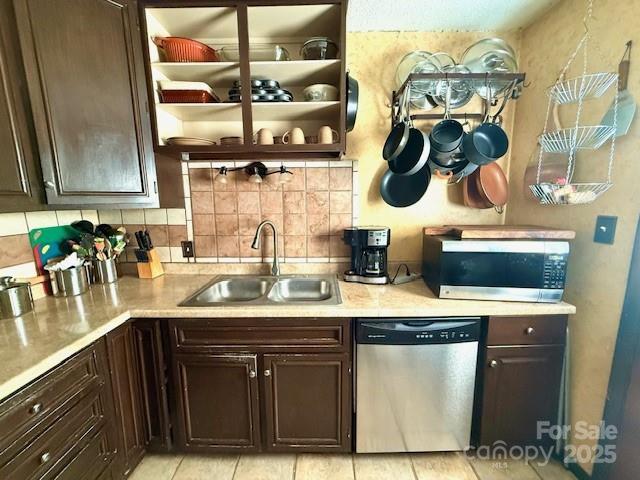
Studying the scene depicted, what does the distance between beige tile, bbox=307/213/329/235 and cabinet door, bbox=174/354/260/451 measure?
32.0 inches

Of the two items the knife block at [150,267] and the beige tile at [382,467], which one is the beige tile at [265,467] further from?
the knife block at [150,267]

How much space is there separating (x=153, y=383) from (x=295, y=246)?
101 cm

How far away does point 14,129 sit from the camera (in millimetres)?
966

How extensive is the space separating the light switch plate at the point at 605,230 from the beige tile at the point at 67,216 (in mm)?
2626

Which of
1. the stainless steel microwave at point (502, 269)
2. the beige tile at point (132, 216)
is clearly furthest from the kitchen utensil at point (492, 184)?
the beige tile at point (132, 216)

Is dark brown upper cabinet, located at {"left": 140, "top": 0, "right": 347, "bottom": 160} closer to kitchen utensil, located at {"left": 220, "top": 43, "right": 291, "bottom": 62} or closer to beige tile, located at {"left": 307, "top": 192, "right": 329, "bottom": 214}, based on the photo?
kitchen utensil, located at {"left": 220, "top": 43, "right": 291, "bottom": 62}

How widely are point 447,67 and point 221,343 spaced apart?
70.4 inches

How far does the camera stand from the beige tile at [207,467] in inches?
49.4

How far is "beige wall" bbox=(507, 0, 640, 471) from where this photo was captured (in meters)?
1.03

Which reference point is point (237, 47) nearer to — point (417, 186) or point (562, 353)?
point (417, 186)

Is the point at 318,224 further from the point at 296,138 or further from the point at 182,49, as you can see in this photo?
the point at 182,49

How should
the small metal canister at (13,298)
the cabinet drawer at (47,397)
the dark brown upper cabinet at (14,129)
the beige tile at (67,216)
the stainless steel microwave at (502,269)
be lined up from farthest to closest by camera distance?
1. the beige tile at (67,216)
2. the stainless steel microwave at (502,269)
3. the small metal canister at (13,298)
4. the dark brown upper cabinet at (14,129)
5. the cabinet drawer at (47,397)

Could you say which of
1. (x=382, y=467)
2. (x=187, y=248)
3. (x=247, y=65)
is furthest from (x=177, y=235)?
(x=382, y=467)

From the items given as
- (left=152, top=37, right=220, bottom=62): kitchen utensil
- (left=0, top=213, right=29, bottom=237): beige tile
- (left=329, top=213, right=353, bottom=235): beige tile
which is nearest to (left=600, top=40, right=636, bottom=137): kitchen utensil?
(left=329, top=213, right=353, bottom=235): beige tile
